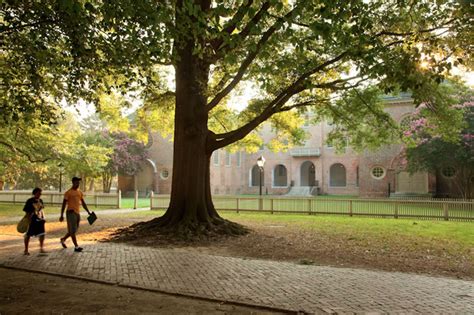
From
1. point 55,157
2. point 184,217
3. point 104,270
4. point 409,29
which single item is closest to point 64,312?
point 104,270

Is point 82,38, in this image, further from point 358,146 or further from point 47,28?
point 358,146

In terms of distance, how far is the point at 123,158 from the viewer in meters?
40.8

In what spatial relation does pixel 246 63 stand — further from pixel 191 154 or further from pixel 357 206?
pixel 357 206

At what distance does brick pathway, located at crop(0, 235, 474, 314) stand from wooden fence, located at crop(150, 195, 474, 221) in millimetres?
11747

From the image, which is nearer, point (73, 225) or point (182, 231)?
point (73, 225)

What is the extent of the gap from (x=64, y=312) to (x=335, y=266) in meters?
5.49

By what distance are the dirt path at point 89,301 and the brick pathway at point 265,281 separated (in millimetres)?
266

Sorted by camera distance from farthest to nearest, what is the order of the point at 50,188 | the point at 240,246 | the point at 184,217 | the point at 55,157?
the point at 50,188 → the point at 55,157 → the point at 184,217 → the point at 240,246

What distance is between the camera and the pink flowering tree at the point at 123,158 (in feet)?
132

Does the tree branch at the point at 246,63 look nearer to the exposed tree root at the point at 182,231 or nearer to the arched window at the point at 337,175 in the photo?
the exposed tree root at the point at 182,231

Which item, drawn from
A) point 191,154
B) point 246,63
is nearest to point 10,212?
point 191,154

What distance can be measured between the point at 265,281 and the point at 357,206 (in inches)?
566

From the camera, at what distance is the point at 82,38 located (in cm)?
736

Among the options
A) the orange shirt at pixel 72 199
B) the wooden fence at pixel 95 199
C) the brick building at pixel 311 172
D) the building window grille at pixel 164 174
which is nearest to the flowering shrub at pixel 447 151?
the brick building at pixel 311 172
